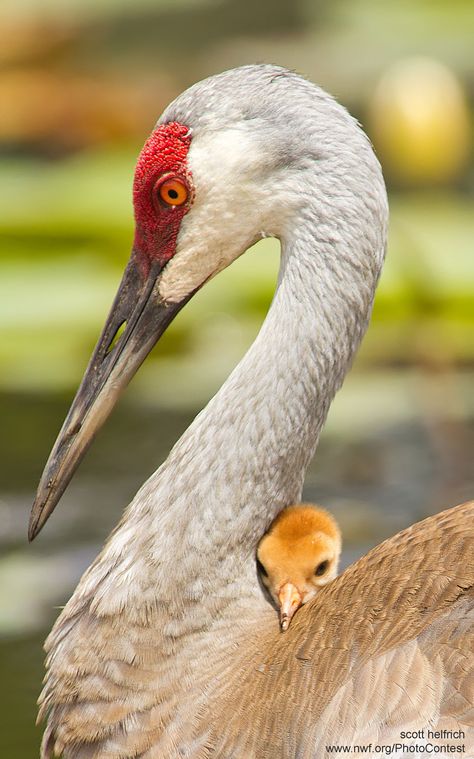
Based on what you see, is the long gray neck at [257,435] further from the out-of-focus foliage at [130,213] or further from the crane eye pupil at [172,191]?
the out-of-focus foliage at [130,213]

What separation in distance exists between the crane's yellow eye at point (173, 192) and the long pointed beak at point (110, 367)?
0.17 m

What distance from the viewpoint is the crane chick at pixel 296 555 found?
2.74m

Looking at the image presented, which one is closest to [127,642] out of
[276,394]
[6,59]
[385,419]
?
[276,394]

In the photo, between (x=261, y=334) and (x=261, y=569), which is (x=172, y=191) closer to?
(x=261, y=334)

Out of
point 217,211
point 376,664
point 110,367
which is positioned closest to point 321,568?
point 376,664

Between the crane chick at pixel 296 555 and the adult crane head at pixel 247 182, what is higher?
the adult crane head at pixel 247 182

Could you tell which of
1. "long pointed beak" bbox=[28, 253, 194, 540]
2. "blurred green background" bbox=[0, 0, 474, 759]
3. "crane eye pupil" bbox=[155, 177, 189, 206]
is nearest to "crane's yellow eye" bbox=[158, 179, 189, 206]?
"crane eye pupil" bbox=[155, 177, 189, 206]

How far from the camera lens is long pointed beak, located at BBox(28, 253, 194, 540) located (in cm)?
293

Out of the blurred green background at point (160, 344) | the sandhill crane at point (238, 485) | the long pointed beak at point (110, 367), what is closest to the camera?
the sandhill crane at point (238, 485)

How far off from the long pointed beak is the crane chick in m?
0.43

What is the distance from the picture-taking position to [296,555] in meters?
2.74

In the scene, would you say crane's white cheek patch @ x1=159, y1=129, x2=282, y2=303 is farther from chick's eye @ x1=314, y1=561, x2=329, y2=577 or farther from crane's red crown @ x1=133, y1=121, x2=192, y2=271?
chick's eye @ x1=314, y1=561, x2=329, y2=577

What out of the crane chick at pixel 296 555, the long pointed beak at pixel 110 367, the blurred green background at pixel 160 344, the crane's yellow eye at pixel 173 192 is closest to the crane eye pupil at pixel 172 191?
the crane's yellow eye at pixel 173 192

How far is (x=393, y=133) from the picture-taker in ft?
18.9
